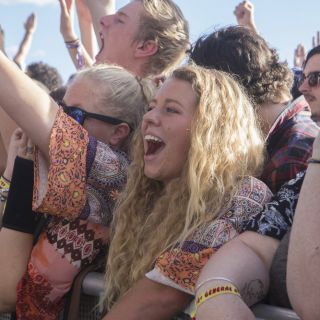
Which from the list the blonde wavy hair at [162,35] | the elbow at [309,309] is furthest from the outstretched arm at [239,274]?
the blonde wavy hair at [162,35]

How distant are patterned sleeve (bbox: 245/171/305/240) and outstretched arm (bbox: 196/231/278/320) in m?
0.02

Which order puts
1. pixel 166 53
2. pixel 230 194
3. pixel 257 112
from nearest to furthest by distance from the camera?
pixel 230 194 → pixel 257 112 → pixel 166 53

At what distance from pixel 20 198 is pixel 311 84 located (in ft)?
3.64

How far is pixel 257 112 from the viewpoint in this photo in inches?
101

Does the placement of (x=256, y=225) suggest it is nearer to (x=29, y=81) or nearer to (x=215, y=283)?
(x=215, y=283)

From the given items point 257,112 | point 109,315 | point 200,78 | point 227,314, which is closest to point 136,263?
point 109,315

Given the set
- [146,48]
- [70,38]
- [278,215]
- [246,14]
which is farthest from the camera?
[70,38]

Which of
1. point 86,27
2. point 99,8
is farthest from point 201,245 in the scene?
point 86,27

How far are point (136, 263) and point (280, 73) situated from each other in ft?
3.53

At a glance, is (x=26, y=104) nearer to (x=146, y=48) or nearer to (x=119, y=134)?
(x=119, y=134)

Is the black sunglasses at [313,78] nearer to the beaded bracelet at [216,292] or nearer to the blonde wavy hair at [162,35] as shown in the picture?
the beaded bracelet at [216,292]

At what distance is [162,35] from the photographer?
10.7 feet

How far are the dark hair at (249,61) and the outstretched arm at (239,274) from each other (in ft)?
2.96

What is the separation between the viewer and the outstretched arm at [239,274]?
1604 mm
